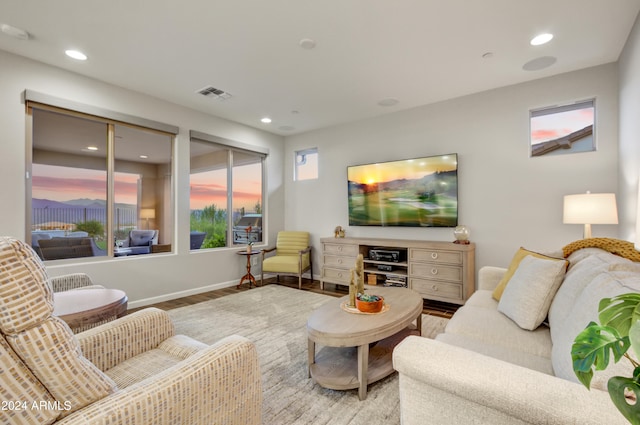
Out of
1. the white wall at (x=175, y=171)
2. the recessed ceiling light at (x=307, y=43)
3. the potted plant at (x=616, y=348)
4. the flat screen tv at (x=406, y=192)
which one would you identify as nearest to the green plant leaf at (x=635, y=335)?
the potted plant at (x=616, y=348)

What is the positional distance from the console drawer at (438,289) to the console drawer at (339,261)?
952 millimetres

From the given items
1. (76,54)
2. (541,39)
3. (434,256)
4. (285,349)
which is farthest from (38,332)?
(541,39)

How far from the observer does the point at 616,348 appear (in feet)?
1.73

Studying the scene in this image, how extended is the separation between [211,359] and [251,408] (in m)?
0.31

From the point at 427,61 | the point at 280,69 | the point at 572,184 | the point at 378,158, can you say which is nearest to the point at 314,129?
the point at 378,158

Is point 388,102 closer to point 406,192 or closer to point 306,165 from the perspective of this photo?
point 406,192

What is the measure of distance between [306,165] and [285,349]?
3852mm

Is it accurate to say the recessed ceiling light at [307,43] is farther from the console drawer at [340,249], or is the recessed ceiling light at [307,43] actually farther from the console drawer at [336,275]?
the console drawer at [336,275]

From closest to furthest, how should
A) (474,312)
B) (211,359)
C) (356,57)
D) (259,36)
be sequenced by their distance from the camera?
(211,359)
(474,312)
(259,36)
(356,57)

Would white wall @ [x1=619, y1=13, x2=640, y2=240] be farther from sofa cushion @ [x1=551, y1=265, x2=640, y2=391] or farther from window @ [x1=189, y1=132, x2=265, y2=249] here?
window @ [x1=189, y1=132, x2=265, y2=249]

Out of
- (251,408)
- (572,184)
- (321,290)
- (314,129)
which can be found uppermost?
(314,129)

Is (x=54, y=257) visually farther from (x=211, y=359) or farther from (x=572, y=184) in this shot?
(x=572, y=184)

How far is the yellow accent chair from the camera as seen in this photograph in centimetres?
477

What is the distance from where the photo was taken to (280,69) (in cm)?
319
